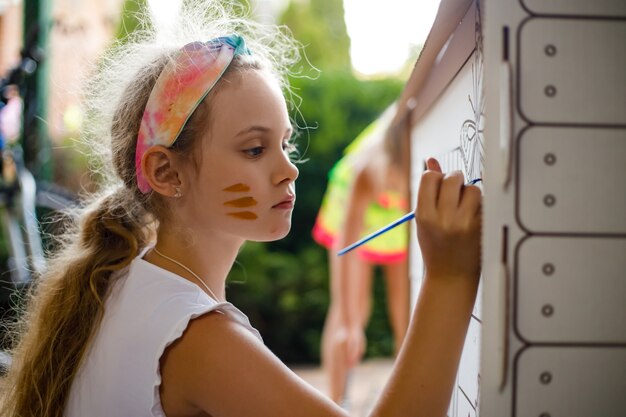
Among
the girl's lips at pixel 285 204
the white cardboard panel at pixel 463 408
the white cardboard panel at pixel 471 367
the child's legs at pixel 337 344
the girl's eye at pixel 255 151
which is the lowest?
the child's legs at pixel 337 344

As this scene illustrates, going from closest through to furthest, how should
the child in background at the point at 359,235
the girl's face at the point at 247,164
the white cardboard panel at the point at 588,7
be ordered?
the white cardboard panel at the point at 588,7, the girl's face at the point at 247,164, the child in background at the point at 359,235

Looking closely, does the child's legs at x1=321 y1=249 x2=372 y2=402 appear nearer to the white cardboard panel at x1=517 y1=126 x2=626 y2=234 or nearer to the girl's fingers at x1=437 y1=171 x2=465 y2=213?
Answer: the girl's fingers at x1=437 y1=171 x2=465 y2=213

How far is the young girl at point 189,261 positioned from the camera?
2.42 feet

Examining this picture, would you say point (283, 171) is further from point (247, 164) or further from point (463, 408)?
point (463, 408)

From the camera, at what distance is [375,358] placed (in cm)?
437

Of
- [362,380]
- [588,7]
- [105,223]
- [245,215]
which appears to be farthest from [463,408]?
[362,380]

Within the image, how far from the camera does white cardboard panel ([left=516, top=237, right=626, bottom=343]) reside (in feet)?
1.98

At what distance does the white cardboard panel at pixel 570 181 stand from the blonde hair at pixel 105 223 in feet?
1.71

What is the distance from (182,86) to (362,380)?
10.4 ft

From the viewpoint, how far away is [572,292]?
605 millimetres

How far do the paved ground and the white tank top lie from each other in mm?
2342

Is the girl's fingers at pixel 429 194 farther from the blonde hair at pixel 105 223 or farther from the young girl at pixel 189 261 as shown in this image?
the blonde hair at pixel 105 223

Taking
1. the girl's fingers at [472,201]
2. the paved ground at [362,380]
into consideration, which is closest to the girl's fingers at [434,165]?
the girl's fingers at [472,201]

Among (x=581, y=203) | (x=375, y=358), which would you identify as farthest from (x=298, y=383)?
(x=375, y=358)
